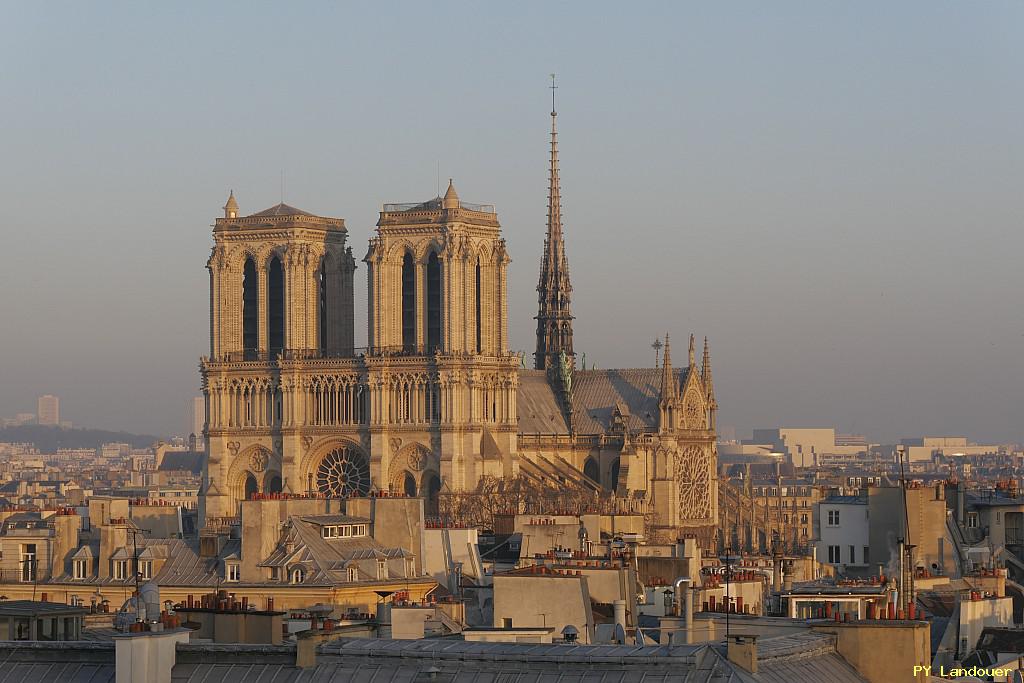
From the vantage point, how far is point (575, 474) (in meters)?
170

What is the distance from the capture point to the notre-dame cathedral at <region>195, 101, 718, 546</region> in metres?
162

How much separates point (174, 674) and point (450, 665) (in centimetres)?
352

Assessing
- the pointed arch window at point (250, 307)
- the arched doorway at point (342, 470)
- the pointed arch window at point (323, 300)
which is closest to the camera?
the arched doorway at point (342, 470)

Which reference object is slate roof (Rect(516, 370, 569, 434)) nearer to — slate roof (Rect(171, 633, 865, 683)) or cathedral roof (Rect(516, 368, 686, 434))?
cathedral roof (Rect(516, 368, 686, 434))

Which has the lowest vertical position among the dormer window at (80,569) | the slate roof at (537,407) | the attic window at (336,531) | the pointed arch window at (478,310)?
the dormer window at (80,569)

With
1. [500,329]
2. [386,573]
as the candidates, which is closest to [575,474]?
[500,329]

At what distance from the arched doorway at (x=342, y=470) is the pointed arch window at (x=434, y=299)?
7.43m

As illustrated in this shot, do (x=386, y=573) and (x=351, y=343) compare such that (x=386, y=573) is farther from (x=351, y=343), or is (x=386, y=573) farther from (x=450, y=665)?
(x=351, y=343)

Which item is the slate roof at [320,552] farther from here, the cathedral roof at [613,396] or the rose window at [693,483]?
the cathedral roof at [613,396]

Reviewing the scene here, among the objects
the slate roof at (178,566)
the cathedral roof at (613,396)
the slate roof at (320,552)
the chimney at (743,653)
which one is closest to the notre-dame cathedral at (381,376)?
the cathedral roof at (613,396)

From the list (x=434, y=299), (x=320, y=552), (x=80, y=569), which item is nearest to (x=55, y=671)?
(x=320, y=552)

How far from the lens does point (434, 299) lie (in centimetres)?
16225

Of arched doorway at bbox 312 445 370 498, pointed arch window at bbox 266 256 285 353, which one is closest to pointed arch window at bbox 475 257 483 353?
arched doorway at bbox 312 445 370 498

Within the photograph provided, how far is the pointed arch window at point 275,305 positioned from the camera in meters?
165
